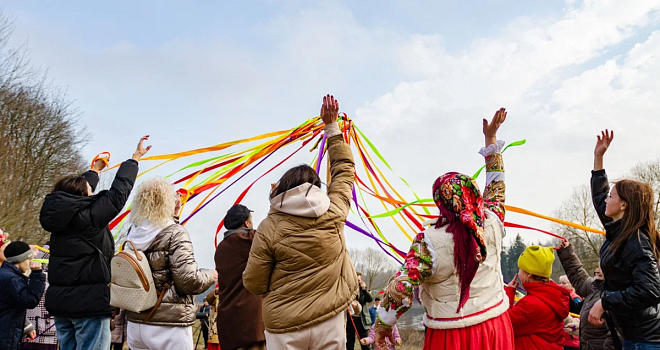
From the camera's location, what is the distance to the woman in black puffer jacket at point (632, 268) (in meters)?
2.71

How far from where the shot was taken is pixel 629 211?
9.57ft

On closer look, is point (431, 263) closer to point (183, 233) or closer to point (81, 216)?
point (183, 233)

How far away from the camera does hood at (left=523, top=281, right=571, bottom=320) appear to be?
3.47 meters

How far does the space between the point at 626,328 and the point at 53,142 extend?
Answer: 720 inches

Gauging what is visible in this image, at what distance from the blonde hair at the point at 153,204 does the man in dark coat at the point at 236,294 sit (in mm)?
612

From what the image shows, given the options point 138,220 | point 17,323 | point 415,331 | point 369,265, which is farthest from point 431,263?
point 369,265

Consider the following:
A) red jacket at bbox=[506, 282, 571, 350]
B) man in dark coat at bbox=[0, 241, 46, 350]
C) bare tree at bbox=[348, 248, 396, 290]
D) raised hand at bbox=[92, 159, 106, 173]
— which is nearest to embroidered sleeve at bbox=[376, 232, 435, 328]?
red jacket at bbox=[506, 282, 571, 350]

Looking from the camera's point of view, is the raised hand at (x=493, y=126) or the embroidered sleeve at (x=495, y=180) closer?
the embroidered sleeve at (x=495, y=180)

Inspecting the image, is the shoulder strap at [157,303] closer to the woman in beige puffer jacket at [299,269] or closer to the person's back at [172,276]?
the person's back at [172,276]

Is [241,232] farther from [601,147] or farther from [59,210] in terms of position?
[601,147]

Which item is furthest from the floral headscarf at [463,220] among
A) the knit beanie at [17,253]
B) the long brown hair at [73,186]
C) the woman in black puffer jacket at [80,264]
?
the knit beanie at [17,253]

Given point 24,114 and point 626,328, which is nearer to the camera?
point 626,328

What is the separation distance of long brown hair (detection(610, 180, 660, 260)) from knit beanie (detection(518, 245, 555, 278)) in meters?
0.68

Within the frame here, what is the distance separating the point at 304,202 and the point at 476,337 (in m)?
1.14
